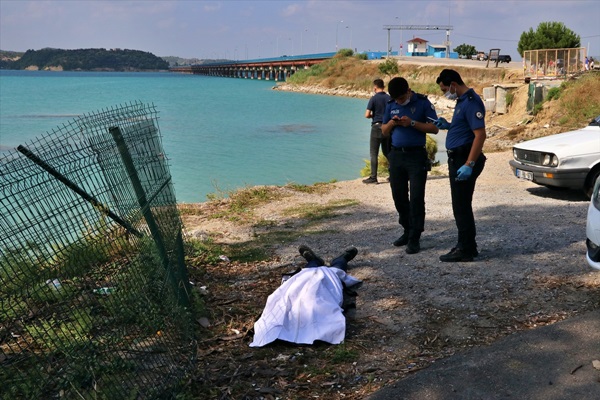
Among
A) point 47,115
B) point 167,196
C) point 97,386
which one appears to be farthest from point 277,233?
point 47,115

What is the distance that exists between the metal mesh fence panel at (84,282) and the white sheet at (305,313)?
2.14ft

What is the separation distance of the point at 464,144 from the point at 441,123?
516 mm

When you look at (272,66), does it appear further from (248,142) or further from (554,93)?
(554,93)

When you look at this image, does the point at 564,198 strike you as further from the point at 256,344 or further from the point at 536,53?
the point at 536,53

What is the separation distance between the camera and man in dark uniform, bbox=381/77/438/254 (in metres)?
7.46

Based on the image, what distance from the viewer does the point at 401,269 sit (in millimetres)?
7242

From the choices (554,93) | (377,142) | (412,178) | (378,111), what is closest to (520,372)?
(412,178)

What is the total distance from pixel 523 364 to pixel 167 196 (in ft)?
11.2

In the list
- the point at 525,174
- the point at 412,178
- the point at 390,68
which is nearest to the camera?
the point at 412,178

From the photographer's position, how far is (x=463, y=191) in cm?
689

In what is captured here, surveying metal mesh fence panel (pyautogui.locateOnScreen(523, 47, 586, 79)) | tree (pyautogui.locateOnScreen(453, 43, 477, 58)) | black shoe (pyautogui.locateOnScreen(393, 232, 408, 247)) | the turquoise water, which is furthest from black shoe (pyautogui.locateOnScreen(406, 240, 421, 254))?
tree (pyautogui.locateOnScreen(453, 43, 477, 58))

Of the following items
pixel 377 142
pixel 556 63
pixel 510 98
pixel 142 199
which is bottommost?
pixel 510 98

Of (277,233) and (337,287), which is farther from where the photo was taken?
(277,233)

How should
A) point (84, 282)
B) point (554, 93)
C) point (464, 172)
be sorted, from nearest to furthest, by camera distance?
point (84, 282)
point (464, 172)
point (554, 93)
